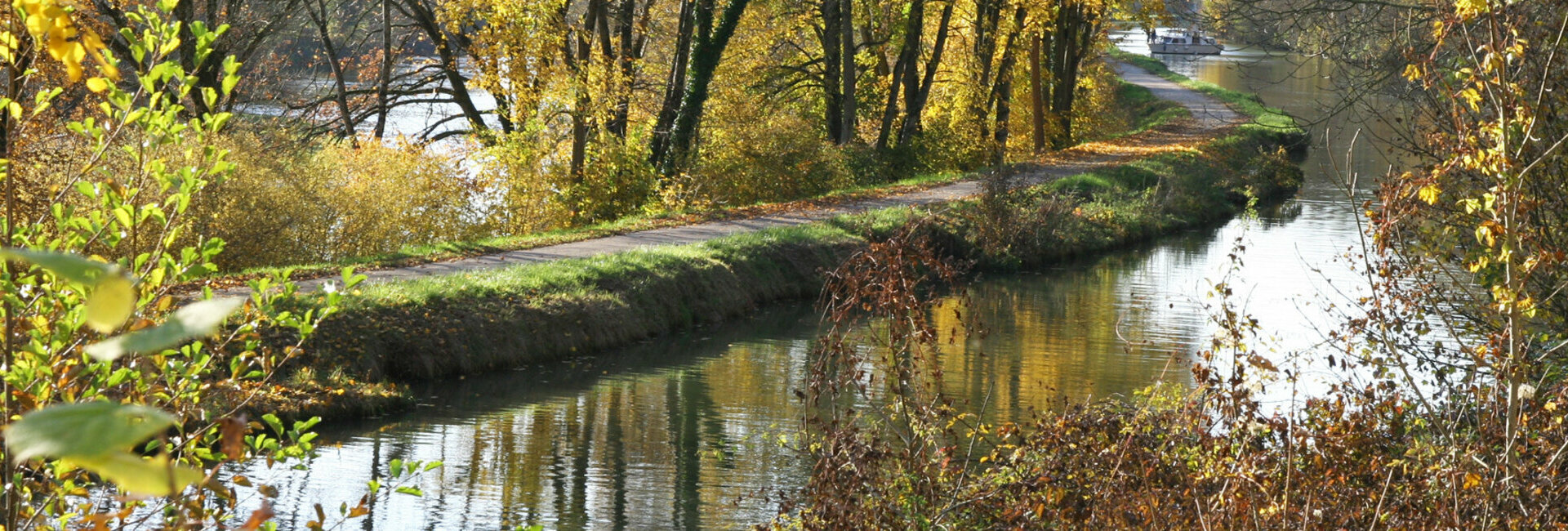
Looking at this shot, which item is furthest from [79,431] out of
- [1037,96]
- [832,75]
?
[1037,96]

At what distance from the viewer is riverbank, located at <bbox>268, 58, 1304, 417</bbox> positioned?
11562mm

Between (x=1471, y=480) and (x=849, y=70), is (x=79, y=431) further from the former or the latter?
(x=849, y=70)

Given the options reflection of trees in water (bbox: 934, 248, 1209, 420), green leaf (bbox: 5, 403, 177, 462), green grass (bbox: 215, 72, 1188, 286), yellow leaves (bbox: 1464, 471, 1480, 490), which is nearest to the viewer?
green leaf (bbox: 5, 403, 177, 462)

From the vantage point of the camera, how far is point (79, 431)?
658 millimetres

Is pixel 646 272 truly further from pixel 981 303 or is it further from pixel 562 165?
pixel 562 165

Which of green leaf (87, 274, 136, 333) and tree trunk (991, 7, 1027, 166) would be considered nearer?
green leaf (87, 274, 136, 333)

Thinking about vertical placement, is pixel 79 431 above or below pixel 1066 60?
below

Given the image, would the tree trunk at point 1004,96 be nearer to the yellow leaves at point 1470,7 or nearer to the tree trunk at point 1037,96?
the tree trunk at point 1037,96

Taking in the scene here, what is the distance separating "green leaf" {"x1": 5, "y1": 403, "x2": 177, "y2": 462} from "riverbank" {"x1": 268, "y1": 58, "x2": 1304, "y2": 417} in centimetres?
519

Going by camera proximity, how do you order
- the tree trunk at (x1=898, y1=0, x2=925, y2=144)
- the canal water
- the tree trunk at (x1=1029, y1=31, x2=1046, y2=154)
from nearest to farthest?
the canal water, the tree trunk at (x1=898, y1=0, x2=925, y2=144), the tree trunk at (x1=1029, y1=31, x2=1046, y2=154)

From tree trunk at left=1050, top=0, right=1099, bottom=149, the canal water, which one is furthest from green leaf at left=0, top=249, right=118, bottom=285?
tree trunk at left=1050, top=0, right=1099, bottom=149

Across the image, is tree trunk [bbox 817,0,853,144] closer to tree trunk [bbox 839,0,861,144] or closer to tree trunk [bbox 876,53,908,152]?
tree trunk [bbox 839,0,861,144]

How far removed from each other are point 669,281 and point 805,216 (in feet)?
17.6

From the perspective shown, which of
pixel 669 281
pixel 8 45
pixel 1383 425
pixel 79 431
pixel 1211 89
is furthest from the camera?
pixel 1211 89
